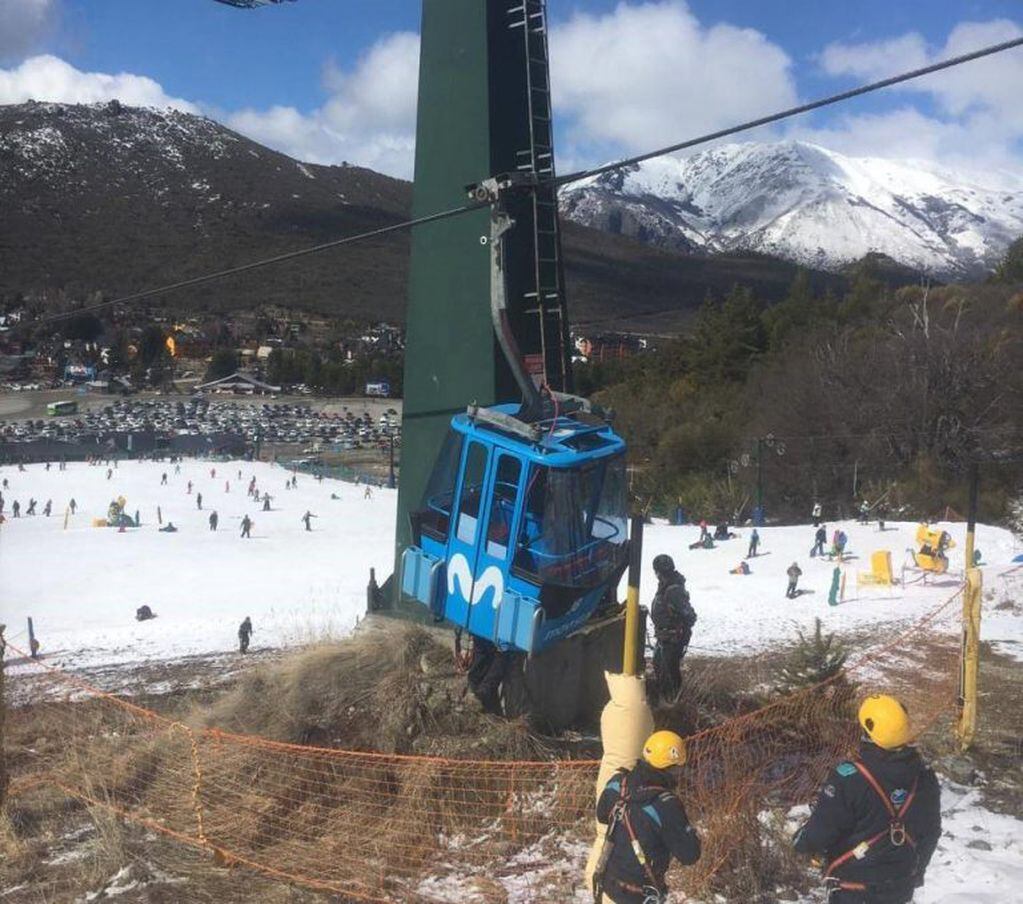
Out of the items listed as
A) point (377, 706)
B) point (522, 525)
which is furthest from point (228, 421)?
point (522, 525)

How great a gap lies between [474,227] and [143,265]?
18940cm

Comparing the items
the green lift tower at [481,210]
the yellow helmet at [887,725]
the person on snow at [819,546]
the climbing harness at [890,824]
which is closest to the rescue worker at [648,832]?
the climbing harness at [890,824]

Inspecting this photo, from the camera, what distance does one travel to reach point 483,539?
23.6 ft

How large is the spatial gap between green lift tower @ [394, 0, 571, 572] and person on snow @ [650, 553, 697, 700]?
6.36ft

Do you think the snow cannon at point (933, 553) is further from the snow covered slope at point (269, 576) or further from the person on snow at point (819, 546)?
the person on snow at point (819, 546)

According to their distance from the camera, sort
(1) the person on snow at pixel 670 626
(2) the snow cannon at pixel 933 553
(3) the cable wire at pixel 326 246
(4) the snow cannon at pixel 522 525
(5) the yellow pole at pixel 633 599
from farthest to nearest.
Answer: (2) the snow cannon at pixel 933 553
(1) the person on snow at pixel 670 626
(3) the cable wire at pixel 326 246
(4) the snow cannon at pixel 522 525
(5) the yellow pole at pixel 633 599

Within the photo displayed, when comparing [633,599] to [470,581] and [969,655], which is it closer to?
[470,581]

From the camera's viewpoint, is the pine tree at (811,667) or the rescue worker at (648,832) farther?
the pine tree at (811,667)

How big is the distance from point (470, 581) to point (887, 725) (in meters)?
3.67

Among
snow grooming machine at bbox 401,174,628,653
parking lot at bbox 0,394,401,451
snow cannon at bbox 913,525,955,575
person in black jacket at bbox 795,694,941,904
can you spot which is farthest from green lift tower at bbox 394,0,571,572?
parking lot at bbox 0,394,401,451

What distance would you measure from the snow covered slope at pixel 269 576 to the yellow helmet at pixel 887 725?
7.69 metres

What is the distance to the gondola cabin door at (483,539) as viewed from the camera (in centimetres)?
705

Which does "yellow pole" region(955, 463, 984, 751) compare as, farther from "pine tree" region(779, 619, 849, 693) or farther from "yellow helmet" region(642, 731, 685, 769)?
"yellow helmet" region(642, 731, 685, 769)

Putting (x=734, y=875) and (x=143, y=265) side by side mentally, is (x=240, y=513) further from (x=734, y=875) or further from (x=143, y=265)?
(x=143, y=265)
